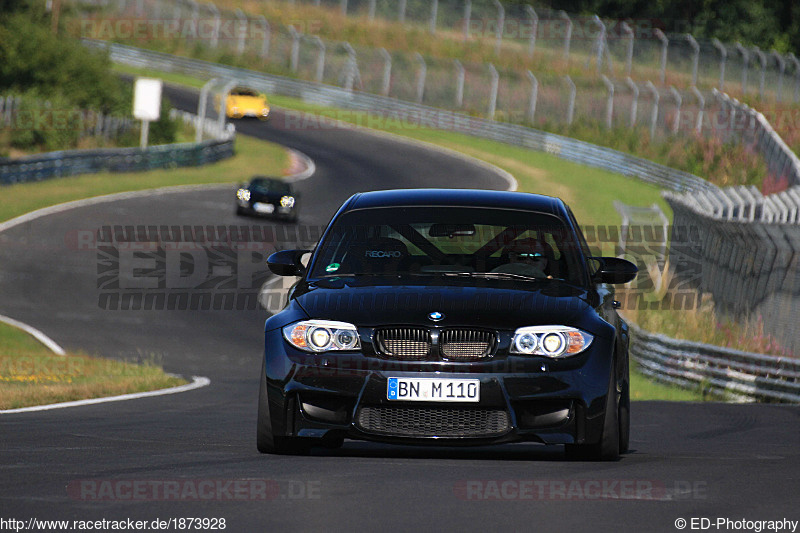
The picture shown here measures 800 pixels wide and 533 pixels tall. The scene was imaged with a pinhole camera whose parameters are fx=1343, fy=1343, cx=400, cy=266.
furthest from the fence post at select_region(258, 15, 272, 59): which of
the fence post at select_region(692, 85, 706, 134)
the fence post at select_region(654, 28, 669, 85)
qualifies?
the fence post at select_region(692, 85, 706, 134)

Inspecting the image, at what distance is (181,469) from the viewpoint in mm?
7102

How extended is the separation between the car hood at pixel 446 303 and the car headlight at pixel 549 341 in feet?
0.14

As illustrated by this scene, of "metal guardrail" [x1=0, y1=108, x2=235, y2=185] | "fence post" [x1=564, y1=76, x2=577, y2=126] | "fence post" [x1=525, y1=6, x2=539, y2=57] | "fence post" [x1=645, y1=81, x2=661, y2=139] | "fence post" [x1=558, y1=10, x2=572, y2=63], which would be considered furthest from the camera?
"fence post" [x1=525, y1=6, x2=539, y2=57]

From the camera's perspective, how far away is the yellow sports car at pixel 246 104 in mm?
64375

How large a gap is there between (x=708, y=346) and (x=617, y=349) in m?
11.7

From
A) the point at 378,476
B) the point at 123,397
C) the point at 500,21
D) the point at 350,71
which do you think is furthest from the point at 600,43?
the point at 378,476

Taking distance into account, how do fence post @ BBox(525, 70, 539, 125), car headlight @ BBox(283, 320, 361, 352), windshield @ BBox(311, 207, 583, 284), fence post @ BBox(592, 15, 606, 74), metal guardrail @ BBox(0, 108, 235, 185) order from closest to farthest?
car headlight @ BBox(283, 320, 361, 352) < windshield @ BBox(311, 207, 583, 284) < metal guardrail @ BBox(0, 108, 235, 185) < fence post @ BBox(525, 70, 539, 125) < fence post @ BBox(592, 15, 606, 74)

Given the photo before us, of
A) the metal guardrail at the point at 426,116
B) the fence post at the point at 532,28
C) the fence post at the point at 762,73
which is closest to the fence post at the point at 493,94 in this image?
Answer: the metal guardrail at the point at 426,116

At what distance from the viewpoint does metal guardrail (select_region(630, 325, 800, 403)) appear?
17672 mm

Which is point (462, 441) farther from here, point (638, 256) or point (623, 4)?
point (623, 4)

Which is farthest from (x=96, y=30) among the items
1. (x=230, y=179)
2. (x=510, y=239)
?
(x=510, y=239)

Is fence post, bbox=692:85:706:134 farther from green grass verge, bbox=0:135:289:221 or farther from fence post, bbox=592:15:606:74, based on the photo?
green grass verge, bbox=0:135:289:221

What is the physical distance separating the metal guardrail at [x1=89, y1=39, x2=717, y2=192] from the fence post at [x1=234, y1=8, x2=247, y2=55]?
1.90 metres

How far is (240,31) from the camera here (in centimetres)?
7525
